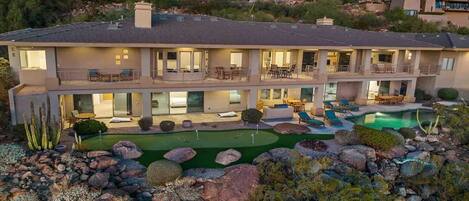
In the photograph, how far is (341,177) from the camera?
1642 centimetres

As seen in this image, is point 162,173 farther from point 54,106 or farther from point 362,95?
point 362,95

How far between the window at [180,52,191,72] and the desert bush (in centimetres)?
1119

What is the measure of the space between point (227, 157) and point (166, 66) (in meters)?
9.68

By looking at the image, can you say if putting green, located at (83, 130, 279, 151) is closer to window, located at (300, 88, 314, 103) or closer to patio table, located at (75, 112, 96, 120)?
patio table, located at (75, 112, 96, 120)

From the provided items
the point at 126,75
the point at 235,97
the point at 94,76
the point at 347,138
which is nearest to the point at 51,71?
the point at 94,76

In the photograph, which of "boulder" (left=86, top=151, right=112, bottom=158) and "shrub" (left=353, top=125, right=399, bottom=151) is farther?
"shrub" (left=353, top=125, right=399, bottom=151)

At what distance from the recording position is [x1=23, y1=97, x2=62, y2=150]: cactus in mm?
17094

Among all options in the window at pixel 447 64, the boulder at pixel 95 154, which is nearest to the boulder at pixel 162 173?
the boulder at pixel 95 154

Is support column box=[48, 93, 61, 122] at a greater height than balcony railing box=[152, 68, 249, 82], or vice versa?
balcony railing box=[152, 68, 249, 82]

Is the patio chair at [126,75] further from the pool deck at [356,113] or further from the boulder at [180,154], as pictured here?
the pool deck at [356,113]

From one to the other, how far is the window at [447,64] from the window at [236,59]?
71.5 ft

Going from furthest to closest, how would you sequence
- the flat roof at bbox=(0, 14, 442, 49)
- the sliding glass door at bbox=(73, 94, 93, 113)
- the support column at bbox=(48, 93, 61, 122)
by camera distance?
the sliding glass door at bbox=(73, 94, 93, 113) → the flat roof at bbox=(0, 14, 442, 49) → the support column at bbox=(48, 93, 61, 122)

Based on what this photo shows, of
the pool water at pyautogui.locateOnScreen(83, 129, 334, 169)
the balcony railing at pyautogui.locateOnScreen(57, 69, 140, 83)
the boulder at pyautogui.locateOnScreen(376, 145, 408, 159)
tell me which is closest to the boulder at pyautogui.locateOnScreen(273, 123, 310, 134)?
the pool water at pyautogui.locateOnScreen(83, 129, 334, 169)

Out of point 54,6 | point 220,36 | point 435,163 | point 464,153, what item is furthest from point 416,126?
point 54,6
